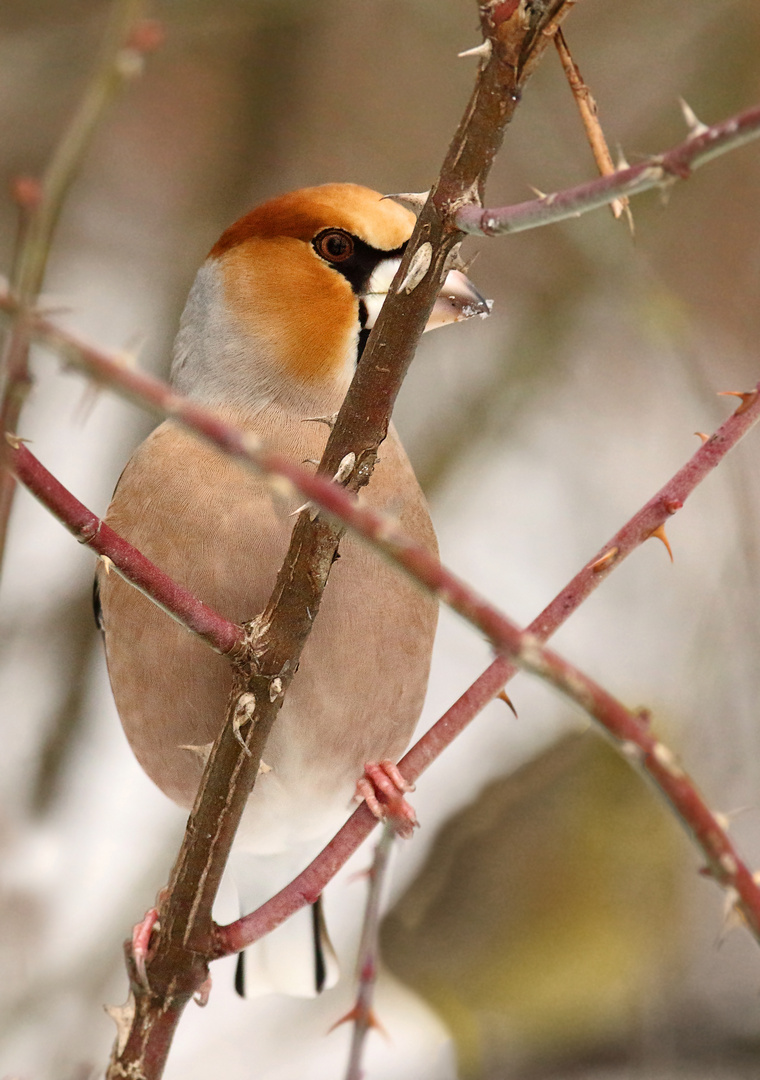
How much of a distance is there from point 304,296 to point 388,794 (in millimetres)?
1125

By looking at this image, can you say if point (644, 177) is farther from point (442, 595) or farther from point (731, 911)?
point (731, 911)

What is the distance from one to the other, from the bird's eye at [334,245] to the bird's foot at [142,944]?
1.45 metres

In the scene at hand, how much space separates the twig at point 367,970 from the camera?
85.9 inches

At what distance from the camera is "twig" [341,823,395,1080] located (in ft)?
7.16

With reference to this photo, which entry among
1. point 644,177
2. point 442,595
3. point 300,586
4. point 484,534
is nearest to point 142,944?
point 300,586

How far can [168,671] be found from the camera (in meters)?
2.45

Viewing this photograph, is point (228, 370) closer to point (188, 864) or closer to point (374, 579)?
point (374, 579)

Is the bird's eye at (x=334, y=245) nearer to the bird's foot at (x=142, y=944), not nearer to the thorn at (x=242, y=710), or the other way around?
the thorn at (x=242, y=710)

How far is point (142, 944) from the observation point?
2.22 metres

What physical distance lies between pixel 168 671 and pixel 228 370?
74cm

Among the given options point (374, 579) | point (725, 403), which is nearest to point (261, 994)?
point (374, 579)

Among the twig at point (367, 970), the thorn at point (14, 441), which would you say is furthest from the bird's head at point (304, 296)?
the thorn at point (14, 441)

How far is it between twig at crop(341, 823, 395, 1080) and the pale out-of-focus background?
1.06 meters

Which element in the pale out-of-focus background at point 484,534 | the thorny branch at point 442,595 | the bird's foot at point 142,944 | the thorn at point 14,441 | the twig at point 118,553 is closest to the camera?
the thorny branch at point 442,595
